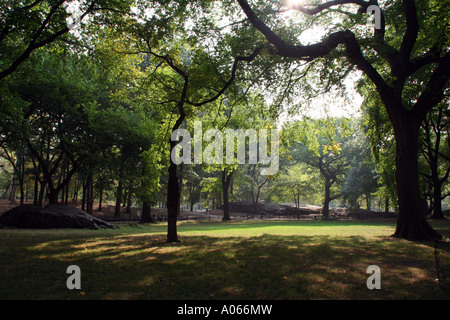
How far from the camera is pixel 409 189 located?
1190 cm

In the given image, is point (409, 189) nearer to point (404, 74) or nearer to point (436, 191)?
point (404, 74)

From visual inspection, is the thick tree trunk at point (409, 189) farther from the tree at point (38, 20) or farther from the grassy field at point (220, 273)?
the tree at point (38, 20)

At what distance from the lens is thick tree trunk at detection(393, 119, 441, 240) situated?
1164cm

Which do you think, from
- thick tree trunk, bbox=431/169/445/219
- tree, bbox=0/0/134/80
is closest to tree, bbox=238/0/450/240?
tree, bbox=0/0/134/80

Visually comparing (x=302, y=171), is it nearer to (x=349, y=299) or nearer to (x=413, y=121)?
(x=413, y=121)

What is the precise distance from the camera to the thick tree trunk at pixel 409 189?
11.6m

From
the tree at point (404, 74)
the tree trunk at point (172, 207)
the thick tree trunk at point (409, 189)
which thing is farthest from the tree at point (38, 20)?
the thick tree trunk at point (409, 189)

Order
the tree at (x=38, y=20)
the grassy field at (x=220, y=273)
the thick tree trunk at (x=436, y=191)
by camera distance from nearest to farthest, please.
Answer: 1. the grassy field at (x=220, y=273)
2. the tree at (x=38, y=20)
3. the thick tree trunk at (x=436, y=191)

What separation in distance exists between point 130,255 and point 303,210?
5027 cm

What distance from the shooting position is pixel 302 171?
→ 5444 centimetres

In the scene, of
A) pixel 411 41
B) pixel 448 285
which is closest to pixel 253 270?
pixel 448 285

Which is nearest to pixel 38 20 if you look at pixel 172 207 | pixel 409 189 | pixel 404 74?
pixel 172 207
